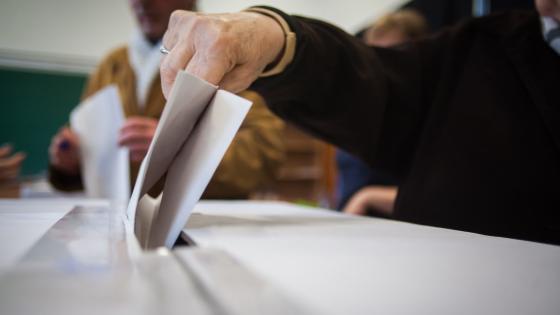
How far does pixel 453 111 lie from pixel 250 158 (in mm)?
566

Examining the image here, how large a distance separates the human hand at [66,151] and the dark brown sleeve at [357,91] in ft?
2.02

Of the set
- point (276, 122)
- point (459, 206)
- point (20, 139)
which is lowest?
point (20, 139)

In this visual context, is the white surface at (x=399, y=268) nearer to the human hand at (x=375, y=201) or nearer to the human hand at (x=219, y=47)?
the human hand at (x=219, y=47)

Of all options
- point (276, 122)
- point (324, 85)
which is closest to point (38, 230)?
point (324, 85)

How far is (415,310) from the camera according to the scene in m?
0.15

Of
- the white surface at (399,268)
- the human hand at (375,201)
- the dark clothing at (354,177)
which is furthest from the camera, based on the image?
the dark clothing at (354,177)

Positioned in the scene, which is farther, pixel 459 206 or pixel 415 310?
Answer: pixel 459 206

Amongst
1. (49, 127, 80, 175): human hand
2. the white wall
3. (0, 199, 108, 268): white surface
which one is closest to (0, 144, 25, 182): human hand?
(49, 127, 80, 175): human hand

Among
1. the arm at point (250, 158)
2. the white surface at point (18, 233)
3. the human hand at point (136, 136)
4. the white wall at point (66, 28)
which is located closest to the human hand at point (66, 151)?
the human hand at point (136, 136)

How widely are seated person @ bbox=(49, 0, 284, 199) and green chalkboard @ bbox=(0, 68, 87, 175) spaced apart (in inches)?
75.1

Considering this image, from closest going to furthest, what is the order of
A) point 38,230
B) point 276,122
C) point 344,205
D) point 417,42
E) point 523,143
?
1. point 38,230
2. point 523,143
3. point 417,42
4. point 276,122
5. point 344,205

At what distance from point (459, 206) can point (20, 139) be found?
300cm

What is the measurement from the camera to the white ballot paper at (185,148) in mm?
258

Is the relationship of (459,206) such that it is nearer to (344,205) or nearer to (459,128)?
(459,128)
